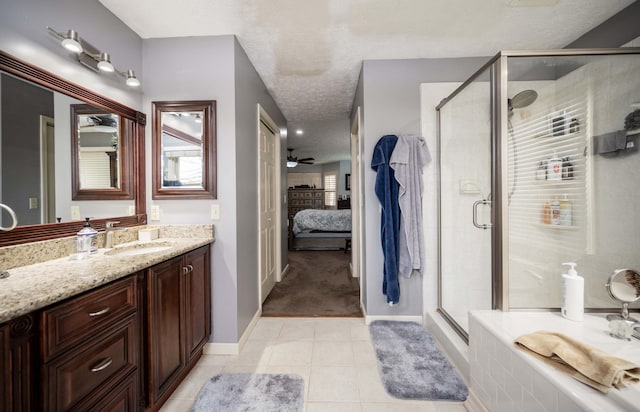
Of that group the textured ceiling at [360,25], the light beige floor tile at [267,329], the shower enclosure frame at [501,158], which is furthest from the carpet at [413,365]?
the textured ceiling at [360,25]

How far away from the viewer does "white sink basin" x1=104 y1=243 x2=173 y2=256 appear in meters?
1.52

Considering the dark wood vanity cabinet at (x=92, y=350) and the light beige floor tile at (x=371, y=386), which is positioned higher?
the dark wood vanity cabinet at (x=92, y=350)

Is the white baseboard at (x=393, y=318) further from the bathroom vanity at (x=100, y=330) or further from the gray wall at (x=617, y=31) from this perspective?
the gray wall at (x=617, y=31)

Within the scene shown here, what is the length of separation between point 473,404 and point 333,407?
2.52ft

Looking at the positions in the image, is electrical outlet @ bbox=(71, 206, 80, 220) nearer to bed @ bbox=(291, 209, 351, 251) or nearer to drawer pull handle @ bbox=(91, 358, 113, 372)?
drawer pull handle @ bbox=(91, 358, 113, 372)

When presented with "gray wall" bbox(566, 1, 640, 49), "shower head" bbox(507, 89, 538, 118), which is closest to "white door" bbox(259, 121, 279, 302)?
"shower head" bbox(507, 89, 538, 118)

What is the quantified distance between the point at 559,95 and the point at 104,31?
3257 mm

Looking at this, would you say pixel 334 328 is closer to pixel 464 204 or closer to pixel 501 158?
pixel 464 204

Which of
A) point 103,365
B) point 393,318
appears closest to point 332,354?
point 393,318

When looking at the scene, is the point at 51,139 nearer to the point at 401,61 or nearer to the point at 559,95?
the point at 401,61

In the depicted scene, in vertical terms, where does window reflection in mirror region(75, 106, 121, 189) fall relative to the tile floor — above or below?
above

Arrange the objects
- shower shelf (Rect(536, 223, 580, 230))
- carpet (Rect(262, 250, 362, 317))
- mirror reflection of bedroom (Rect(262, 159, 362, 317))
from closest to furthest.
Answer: shower shelf (Rect(536, 223, 580, 230)) → carpet (Rect(262, 250, 362, 317)) → mirror reflection of bedroom (Rect(262, 159, 362, 317))

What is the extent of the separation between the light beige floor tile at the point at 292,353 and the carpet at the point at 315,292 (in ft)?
1.66

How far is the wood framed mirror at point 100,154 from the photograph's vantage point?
4.86ft
